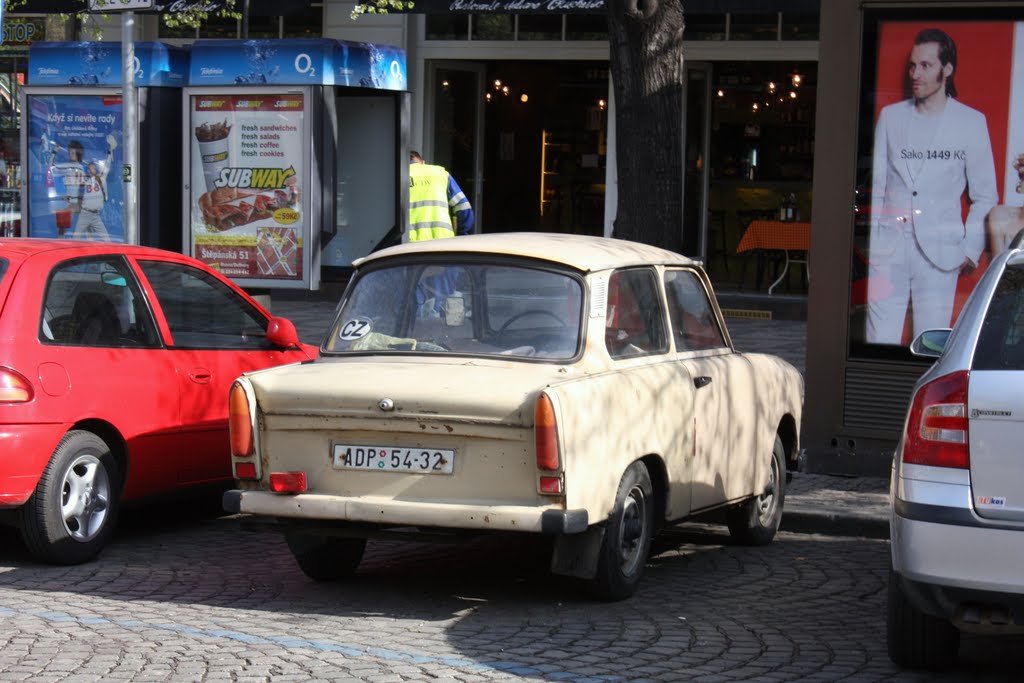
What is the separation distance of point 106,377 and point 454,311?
1947 millimetres

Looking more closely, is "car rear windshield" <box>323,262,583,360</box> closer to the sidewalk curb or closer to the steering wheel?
the steering wheel

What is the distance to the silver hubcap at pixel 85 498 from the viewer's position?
745cm

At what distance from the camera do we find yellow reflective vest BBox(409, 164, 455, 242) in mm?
15016

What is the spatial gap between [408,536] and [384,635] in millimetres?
442

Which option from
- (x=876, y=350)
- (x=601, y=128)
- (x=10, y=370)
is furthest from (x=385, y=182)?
(x=10, y=370)

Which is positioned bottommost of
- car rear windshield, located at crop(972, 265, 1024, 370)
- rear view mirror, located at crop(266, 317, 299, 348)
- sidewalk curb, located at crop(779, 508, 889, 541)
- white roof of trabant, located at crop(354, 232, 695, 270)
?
sidewalk curb, located at crop(779, 508, 889, 541)

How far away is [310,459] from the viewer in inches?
259

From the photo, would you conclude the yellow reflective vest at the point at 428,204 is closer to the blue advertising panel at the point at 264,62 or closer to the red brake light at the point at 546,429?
the blue advertising panel at the point at 264,62

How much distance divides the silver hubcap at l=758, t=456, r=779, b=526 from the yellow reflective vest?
7052 millimetres

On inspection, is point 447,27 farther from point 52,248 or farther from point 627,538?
point 627,538

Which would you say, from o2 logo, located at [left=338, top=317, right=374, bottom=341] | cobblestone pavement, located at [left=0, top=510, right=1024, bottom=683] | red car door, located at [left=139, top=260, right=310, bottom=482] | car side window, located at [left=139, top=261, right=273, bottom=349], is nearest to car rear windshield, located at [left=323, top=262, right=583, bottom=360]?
o2 logo, located at [left=338, top=317, right=374, bottom=341]

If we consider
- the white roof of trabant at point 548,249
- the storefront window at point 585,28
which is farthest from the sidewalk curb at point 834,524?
the storefront window at point 585,28

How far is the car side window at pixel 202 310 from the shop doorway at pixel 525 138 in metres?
13.0

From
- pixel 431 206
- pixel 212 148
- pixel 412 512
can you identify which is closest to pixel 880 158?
pixel 412 512
